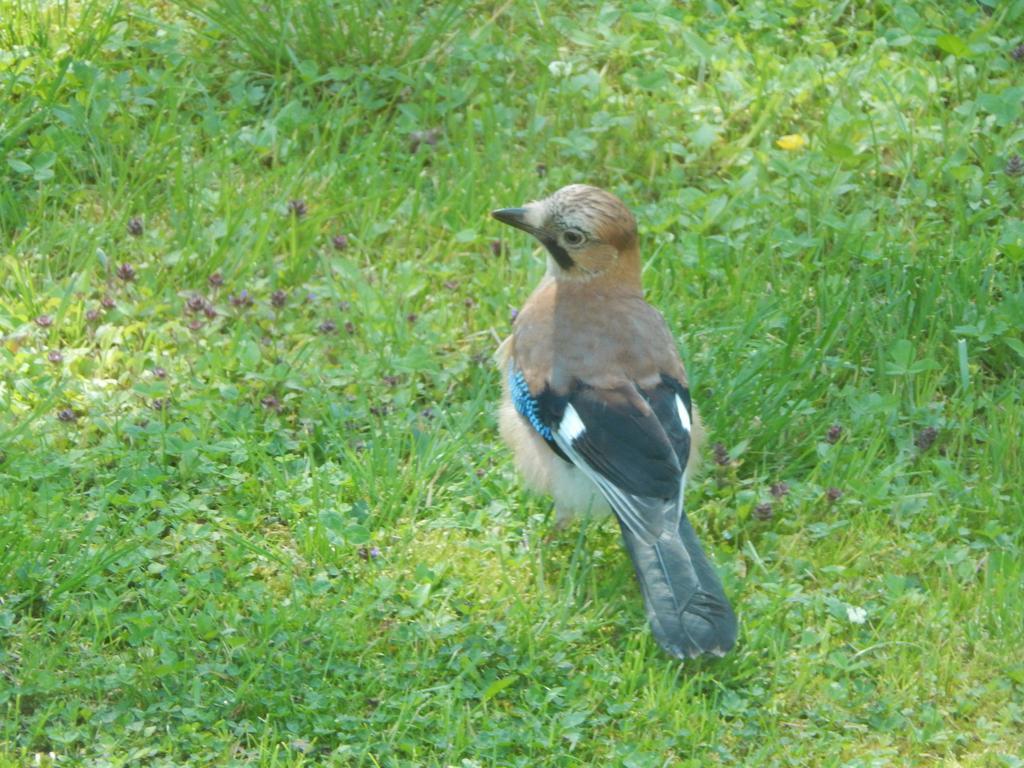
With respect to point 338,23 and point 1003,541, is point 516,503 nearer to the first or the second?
point 1003,541

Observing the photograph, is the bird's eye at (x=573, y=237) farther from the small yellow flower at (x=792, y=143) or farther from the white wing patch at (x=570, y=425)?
the small yellow flower at (x=792, y=143)

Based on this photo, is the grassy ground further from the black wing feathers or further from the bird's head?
the bird's head

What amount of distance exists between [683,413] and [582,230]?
0.74 m

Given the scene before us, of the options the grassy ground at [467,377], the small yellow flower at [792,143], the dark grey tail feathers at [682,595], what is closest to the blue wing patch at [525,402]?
the grassy ground at [467,377]

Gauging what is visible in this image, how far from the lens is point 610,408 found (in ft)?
14.1

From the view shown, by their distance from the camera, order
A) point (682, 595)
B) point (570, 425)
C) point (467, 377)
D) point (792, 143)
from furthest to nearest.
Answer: point (792, 143), point (467, 377), point (570, 425), point (682, 595)

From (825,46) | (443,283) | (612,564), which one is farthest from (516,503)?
(825,46)

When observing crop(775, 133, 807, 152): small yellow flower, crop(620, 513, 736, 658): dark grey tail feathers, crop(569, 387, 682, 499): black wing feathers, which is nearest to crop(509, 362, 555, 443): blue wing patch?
crop(569, 387, 682, 499): black wing feathers

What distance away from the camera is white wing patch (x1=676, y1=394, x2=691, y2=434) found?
4.36m

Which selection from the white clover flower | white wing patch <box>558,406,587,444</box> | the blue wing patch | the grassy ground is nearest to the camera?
the grassy ground

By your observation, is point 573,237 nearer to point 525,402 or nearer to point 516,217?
point 516,217

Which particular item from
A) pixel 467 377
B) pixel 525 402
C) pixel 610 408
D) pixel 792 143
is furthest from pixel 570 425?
pixel 792 143

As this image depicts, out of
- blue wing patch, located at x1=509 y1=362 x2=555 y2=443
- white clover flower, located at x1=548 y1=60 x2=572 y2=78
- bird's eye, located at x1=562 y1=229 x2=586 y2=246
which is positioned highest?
bird's eye, located at x1=562 y1=229 x2=586 y2=246

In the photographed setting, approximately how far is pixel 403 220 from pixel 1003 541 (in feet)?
7.88
